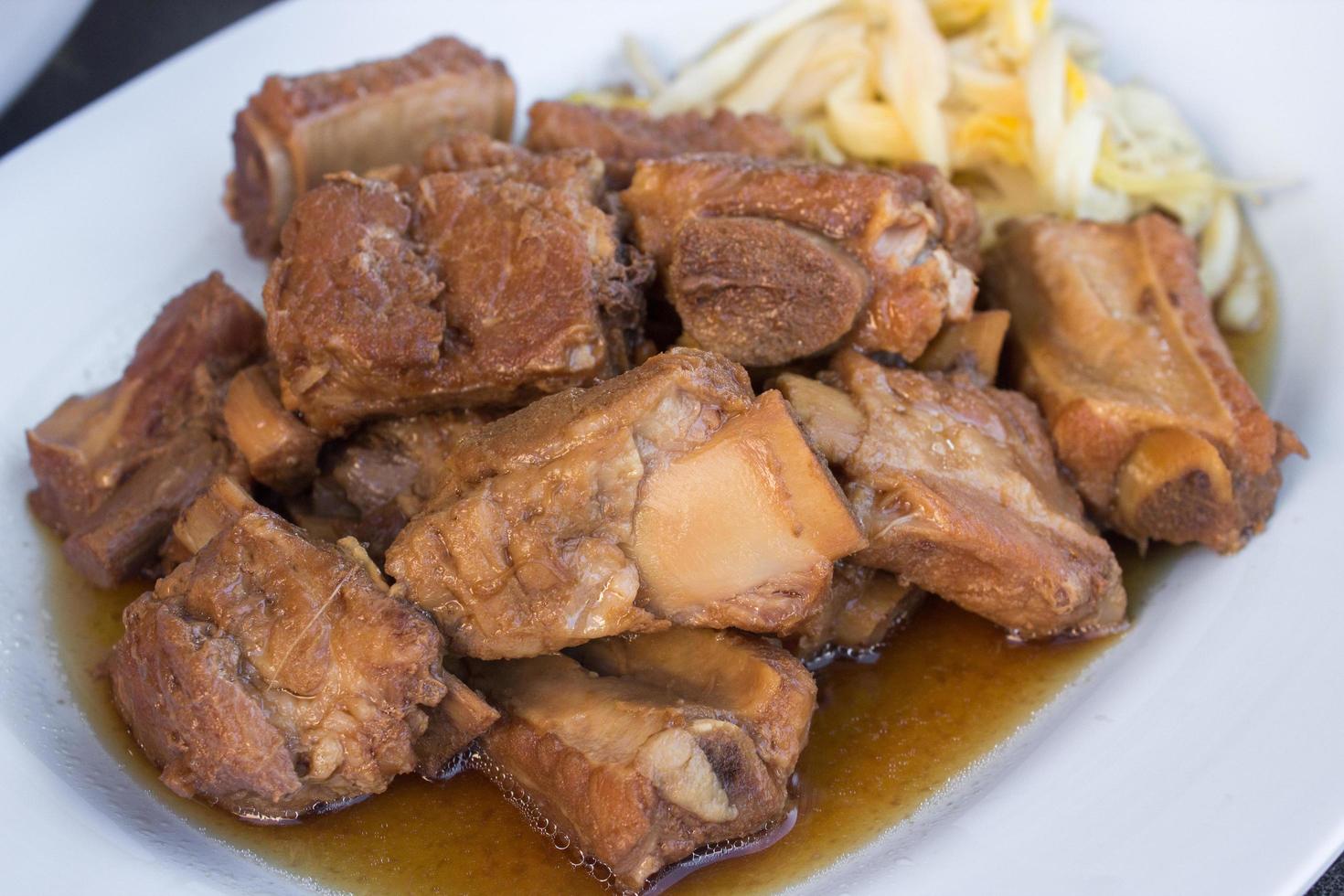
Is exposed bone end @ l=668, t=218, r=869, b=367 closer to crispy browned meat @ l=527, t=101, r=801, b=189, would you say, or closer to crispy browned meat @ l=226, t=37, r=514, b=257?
crispy browned meat @ l=527, t=101, r=801, b=189

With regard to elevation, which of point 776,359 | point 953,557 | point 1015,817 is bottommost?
point 1015,817

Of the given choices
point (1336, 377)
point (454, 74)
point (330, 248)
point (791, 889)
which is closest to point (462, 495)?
point (330, 248)

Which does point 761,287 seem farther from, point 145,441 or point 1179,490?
point 145,441

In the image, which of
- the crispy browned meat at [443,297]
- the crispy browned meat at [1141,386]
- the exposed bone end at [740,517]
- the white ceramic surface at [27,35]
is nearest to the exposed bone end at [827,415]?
the exposed bone end at [740,517]

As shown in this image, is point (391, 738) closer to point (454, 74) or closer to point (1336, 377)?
point (454, 74)

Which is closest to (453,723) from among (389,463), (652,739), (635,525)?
(652,739)

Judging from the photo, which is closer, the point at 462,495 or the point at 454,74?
the point at 462,495
